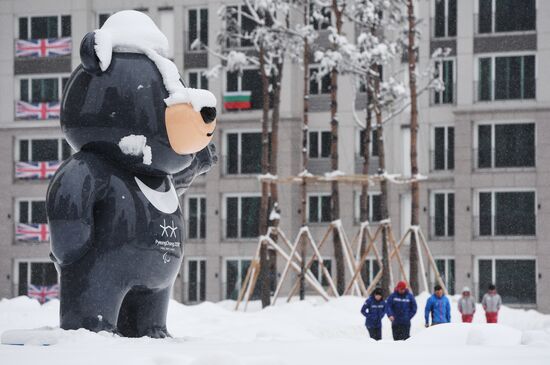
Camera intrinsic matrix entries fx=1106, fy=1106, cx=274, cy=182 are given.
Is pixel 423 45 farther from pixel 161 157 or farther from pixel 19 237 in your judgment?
pixel 161 157

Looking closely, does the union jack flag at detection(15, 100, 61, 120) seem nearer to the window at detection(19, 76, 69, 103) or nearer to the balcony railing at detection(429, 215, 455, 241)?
the window at detection(19, 76, 69, 103)

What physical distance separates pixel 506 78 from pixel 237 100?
831cm

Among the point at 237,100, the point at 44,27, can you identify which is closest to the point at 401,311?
the point at 237,100

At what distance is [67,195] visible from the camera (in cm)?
963

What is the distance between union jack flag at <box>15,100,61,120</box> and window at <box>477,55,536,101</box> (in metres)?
13.8

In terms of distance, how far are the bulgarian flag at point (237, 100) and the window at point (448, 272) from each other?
7799 millimetres

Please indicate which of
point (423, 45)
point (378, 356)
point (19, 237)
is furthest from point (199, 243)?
point (378, 356)

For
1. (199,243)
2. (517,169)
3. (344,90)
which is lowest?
(199,243)

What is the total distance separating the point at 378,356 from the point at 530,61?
26.3 m

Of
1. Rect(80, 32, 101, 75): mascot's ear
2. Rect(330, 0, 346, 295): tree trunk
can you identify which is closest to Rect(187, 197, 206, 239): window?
Rect(330, 0, 346, 295): tree trunk

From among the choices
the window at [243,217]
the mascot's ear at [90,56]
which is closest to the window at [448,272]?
the window at [243,217]

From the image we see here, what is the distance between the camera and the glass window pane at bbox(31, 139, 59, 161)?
3666cm

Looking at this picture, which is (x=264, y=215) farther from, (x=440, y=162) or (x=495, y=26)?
(x=495, y=26)

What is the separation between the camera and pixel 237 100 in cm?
3481
